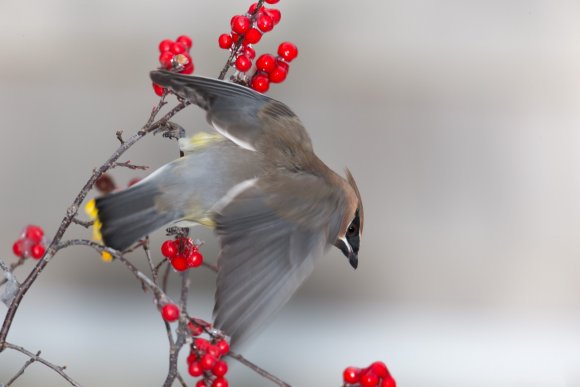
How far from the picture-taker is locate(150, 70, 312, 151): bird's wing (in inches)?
62.5

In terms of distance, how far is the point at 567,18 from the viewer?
12.0ft

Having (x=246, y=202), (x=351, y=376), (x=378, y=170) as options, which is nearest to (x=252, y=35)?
(x=246, y=202)

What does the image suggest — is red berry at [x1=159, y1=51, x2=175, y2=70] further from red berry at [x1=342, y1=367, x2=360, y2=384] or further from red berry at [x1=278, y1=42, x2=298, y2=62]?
red berry at [x1=342, y1=367, x2=360, y2=384]

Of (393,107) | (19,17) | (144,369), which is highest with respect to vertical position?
(393,107)

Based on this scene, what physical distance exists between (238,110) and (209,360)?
0.60 metres

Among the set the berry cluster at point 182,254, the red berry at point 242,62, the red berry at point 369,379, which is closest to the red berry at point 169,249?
the berry cluster at point 182,254

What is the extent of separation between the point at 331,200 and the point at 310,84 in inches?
67.7

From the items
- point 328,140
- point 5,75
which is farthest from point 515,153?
point 5,75

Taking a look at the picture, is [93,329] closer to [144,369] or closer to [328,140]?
[144,369]

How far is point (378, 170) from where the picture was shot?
3.65 metres

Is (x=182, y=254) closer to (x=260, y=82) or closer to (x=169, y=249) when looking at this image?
(x=169, y=249)

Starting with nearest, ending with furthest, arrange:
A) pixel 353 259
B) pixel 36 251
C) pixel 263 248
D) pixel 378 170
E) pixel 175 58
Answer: pixel 36 251, pixel 175 58, pixel 263 248, pixel 353 259, pixel 378 170

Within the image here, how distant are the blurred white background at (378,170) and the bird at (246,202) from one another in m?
1.57

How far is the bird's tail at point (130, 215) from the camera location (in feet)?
5.26
